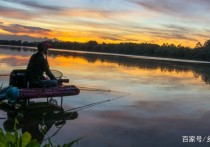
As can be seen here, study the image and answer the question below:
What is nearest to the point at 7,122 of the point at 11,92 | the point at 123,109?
the point at 11,92

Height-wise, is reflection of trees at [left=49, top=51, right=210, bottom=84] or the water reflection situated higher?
the water reflection

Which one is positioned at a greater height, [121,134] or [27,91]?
[27,91]

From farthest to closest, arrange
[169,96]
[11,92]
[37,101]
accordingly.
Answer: [169,96]
[37,101]
[11,92]

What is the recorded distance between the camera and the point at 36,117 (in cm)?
841

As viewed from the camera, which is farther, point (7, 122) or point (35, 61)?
point (35, 61)

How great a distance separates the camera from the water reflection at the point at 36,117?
7.29m

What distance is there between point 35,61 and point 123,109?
3117mm

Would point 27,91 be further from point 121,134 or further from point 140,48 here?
point 140,48

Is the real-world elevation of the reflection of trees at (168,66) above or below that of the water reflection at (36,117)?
below

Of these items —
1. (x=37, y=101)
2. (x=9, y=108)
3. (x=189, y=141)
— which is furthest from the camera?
(x=37, y=101)

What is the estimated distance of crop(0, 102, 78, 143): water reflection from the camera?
23.9 ft

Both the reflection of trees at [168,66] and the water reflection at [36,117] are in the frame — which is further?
the reflection of trees at [168,66]

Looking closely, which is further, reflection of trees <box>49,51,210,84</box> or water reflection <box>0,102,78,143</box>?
reflection of trees <box>49,51,210,84</box>

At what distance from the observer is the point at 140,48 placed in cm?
10238
